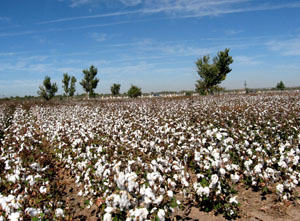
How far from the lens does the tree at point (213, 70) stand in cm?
3984

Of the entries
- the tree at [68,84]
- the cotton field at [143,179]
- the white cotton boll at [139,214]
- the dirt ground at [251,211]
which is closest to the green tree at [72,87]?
the tree at [68,84]

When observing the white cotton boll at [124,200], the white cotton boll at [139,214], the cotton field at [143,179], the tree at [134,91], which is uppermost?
the tree at [134,91]

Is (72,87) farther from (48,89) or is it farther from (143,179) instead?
(143,179)

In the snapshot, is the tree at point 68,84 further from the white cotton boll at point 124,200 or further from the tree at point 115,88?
the white cotton boll at point 124,200

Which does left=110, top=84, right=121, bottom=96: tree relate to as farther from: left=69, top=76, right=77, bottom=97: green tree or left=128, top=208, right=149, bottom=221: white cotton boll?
left=128, top=208, right=149, bottom=221: white cotton boll

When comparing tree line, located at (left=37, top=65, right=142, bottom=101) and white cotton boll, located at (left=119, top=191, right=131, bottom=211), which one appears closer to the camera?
white cotton boll, located at (left=119, top=191, right=131, bottom=211)

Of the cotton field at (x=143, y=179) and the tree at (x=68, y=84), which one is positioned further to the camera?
the tree at (x=68, y=84)

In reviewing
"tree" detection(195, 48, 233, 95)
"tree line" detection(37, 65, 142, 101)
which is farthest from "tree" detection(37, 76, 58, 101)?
"tree" detection(195, 48, 233, 95)

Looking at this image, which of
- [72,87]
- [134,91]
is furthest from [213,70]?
[72,87]

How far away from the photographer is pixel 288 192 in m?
4.53

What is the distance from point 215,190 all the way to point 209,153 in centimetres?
86

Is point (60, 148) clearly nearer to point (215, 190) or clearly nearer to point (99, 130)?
point (99, 130)

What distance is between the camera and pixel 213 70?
39.3m

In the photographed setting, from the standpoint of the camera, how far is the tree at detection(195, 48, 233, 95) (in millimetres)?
39844
